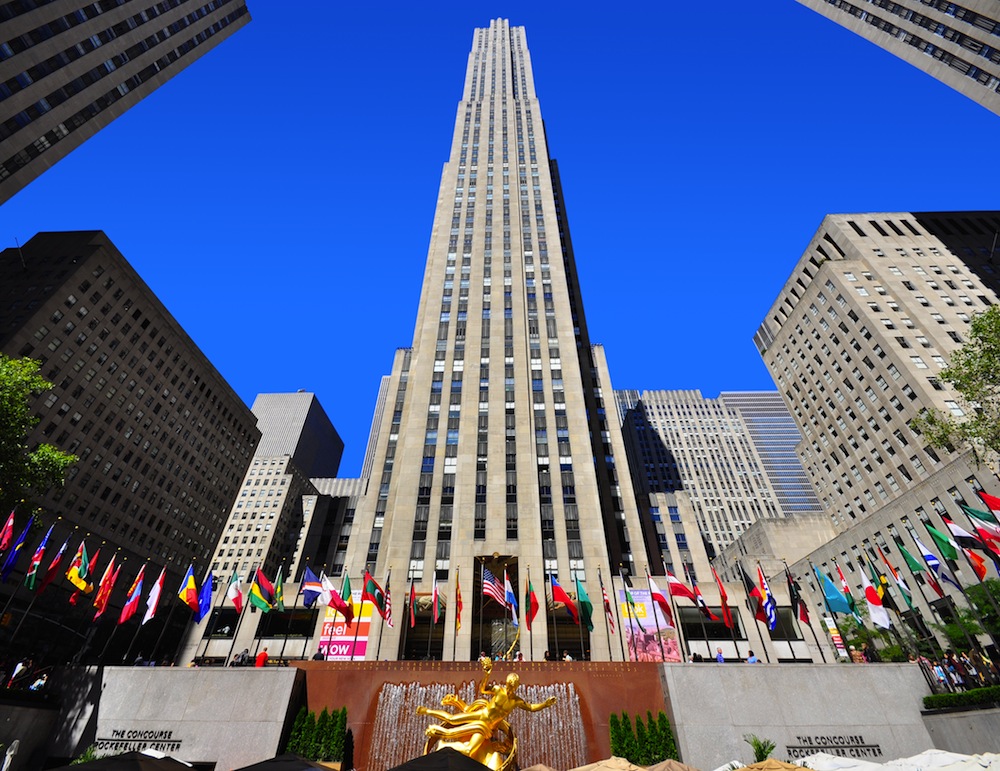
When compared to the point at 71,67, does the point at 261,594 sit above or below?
below

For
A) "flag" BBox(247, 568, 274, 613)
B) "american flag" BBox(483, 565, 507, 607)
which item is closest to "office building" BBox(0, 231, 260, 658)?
"flag" BBox(247, 568, 274, 613)

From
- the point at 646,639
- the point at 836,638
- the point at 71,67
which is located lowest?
the point at 646,639

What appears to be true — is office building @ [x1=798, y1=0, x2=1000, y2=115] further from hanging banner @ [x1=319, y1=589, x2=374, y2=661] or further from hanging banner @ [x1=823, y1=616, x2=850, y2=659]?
hanging banner @ [x1=319, y1=589, x2=374, y2=661]

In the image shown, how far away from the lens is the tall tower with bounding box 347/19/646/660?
5169cm

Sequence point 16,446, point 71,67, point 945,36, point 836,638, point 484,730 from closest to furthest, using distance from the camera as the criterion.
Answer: point 484,730 → point 16,446 → point 71,67 → point 836,638 → point 945,36

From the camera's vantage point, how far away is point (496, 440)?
61469 millimetres

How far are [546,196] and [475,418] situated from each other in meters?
44.5

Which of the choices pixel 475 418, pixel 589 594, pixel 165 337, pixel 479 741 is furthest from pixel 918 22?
pixel 165 337

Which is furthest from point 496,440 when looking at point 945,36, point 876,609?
point 945,36

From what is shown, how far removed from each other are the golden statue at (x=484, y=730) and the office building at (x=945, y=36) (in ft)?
271

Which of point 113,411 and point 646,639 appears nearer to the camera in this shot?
point 646,639

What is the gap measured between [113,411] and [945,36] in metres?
124

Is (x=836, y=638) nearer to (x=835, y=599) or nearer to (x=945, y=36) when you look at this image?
(x=835, y=599)

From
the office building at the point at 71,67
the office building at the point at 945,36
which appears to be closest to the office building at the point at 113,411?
the office building at the point at 71,67
